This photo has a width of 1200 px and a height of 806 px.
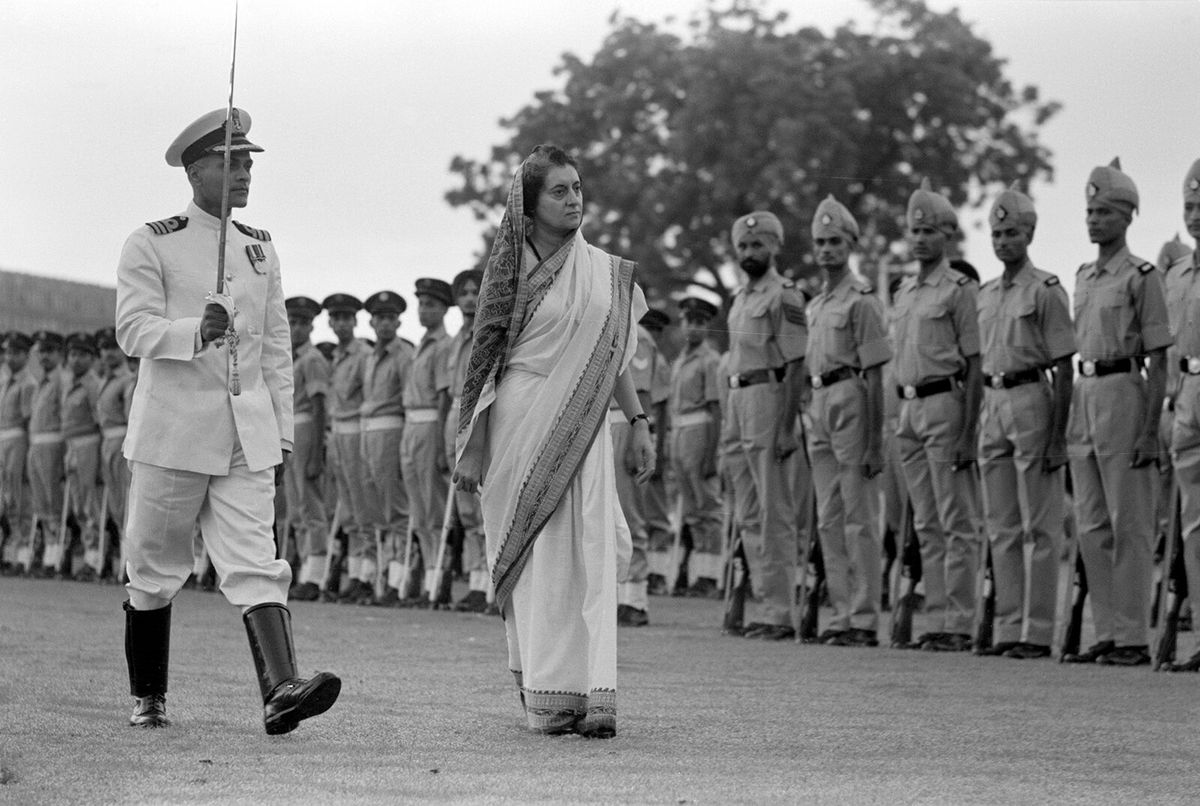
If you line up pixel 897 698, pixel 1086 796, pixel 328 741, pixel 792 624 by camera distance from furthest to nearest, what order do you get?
pixel 792 624 → pixel 897 698 → pixel 328 741 → pixel 1086 796

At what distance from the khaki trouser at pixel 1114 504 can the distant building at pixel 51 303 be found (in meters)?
21.4

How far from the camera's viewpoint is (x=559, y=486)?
7.93m

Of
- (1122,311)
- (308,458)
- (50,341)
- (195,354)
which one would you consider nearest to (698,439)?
(308,458)

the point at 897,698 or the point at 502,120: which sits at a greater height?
the point at 502,120

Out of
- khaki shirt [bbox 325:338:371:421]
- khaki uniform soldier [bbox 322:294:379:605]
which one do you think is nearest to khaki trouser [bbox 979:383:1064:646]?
khaki uniform soldier [bbox 322:294:379:605]

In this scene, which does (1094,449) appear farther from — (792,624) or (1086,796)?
Result: (1086,796)

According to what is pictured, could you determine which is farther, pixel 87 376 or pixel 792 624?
pixel 87 376

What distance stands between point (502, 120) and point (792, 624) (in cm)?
2499

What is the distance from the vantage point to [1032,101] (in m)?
35.9

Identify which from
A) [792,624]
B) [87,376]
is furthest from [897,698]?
[87,376]

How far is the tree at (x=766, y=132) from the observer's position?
32.4m

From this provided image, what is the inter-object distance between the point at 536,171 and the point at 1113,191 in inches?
169

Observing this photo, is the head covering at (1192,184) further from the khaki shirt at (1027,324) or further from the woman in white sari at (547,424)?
the woman in white sari at (547,424)

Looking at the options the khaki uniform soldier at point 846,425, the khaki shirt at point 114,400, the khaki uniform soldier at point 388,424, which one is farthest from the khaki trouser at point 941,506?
→ the khaki shirt at point 114,400
